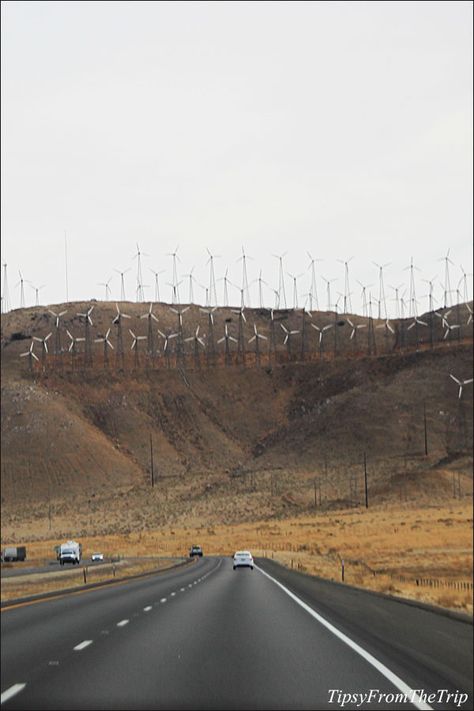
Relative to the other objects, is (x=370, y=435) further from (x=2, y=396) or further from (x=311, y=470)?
(x=2, y=396)

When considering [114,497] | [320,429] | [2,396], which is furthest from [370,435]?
[2,396]

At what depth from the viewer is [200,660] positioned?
1537cm

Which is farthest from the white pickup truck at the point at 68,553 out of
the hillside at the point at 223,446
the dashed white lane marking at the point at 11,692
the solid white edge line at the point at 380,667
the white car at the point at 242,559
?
the dashed white lane marking at the point at 11,692

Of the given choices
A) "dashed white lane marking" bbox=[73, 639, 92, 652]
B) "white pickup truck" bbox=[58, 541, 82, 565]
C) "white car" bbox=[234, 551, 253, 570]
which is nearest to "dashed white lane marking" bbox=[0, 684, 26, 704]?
"dashed white lane marking" bbox=[73, 639, 92, 652]

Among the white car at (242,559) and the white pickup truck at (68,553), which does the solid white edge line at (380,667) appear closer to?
the white car at (242,559)

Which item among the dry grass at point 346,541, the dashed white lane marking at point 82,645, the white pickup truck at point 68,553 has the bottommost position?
the dry grass at point 346,541

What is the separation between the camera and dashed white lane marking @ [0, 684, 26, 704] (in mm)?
11891

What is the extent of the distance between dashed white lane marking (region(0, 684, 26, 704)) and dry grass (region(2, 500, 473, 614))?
30.6 meters

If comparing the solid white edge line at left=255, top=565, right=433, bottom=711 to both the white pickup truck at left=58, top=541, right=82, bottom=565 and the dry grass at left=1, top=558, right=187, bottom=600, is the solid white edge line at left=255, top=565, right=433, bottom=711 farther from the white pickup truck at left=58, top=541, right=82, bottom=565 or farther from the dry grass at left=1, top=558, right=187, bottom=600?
the white pickup truck at left=58, top=541, right=82, bottom=565

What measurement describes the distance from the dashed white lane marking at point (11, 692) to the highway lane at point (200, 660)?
5 centimetres

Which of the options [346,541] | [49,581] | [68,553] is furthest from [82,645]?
[346,541]

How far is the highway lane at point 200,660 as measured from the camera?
1166 centimetres

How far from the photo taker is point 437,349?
186375mm

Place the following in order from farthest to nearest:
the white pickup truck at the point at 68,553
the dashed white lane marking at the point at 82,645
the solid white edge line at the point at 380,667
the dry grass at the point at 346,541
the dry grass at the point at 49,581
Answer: the white pickup truck at the point at 68,553 → the dry grass at the point at 346,541 → the dry grass at the point at 49,581 → the dashed white lane marking at the point at 82,645 → the solid white edge line at the point at 380,667
